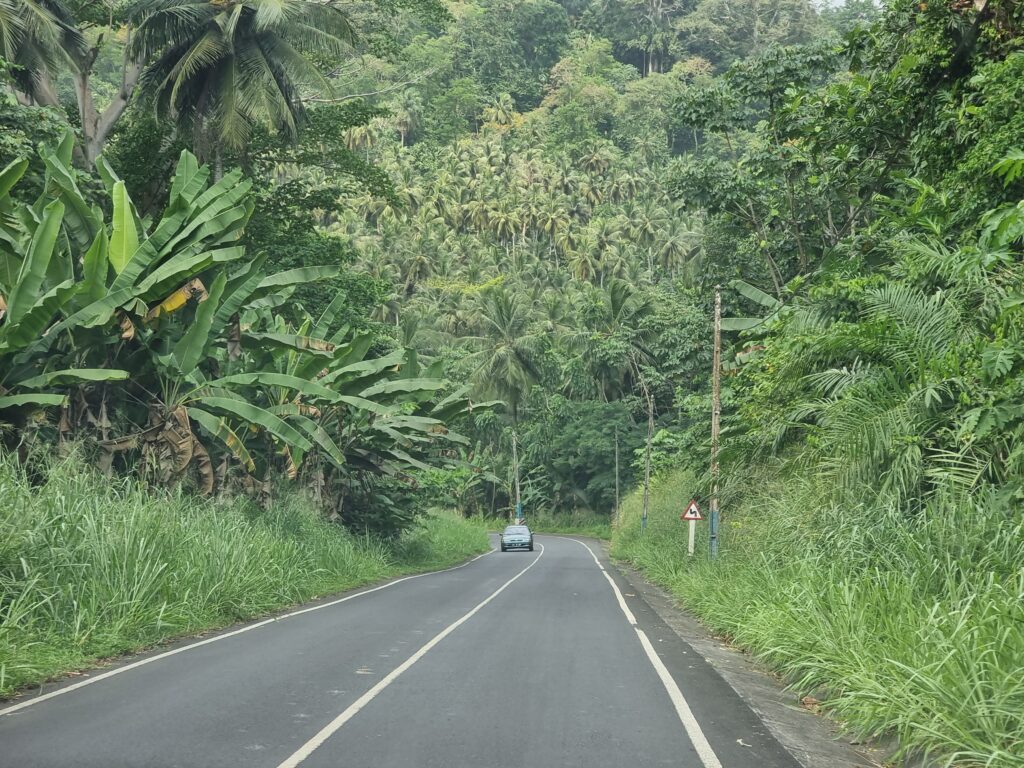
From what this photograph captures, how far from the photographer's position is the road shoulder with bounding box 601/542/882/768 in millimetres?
7238

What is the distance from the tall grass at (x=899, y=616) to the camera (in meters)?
6.40

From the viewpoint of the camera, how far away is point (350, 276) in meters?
30.4

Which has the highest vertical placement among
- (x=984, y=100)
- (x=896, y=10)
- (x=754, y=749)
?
(x=896, y=10)

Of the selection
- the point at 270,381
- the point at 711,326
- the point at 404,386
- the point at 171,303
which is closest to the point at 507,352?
the point at 711,326

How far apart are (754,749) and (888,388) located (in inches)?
252

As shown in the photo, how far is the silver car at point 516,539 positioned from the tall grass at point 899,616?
109 feet

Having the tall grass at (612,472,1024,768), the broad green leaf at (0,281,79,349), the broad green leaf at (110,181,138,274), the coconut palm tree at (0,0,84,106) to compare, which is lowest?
the tall grass at (612,472,1024,768)

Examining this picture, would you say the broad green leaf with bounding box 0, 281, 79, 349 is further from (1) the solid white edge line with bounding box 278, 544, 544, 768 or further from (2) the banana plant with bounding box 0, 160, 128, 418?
(1) the solid white edge line with bounding box 278, 544, 544, 768

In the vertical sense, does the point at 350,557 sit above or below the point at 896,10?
below

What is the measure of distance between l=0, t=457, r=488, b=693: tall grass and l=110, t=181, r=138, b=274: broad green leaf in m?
3.16

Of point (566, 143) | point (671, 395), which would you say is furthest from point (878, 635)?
point (566, 143)

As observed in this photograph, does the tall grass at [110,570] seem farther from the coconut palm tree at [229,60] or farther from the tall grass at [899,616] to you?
the coconut palm tree at [229,60]

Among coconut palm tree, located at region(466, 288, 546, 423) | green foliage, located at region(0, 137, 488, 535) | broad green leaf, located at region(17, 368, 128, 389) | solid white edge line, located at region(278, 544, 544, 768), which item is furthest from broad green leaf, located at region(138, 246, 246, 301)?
coconut palm tree, located at region(466, 288, 546, 423)

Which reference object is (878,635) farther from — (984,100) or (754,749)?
(984,100)
